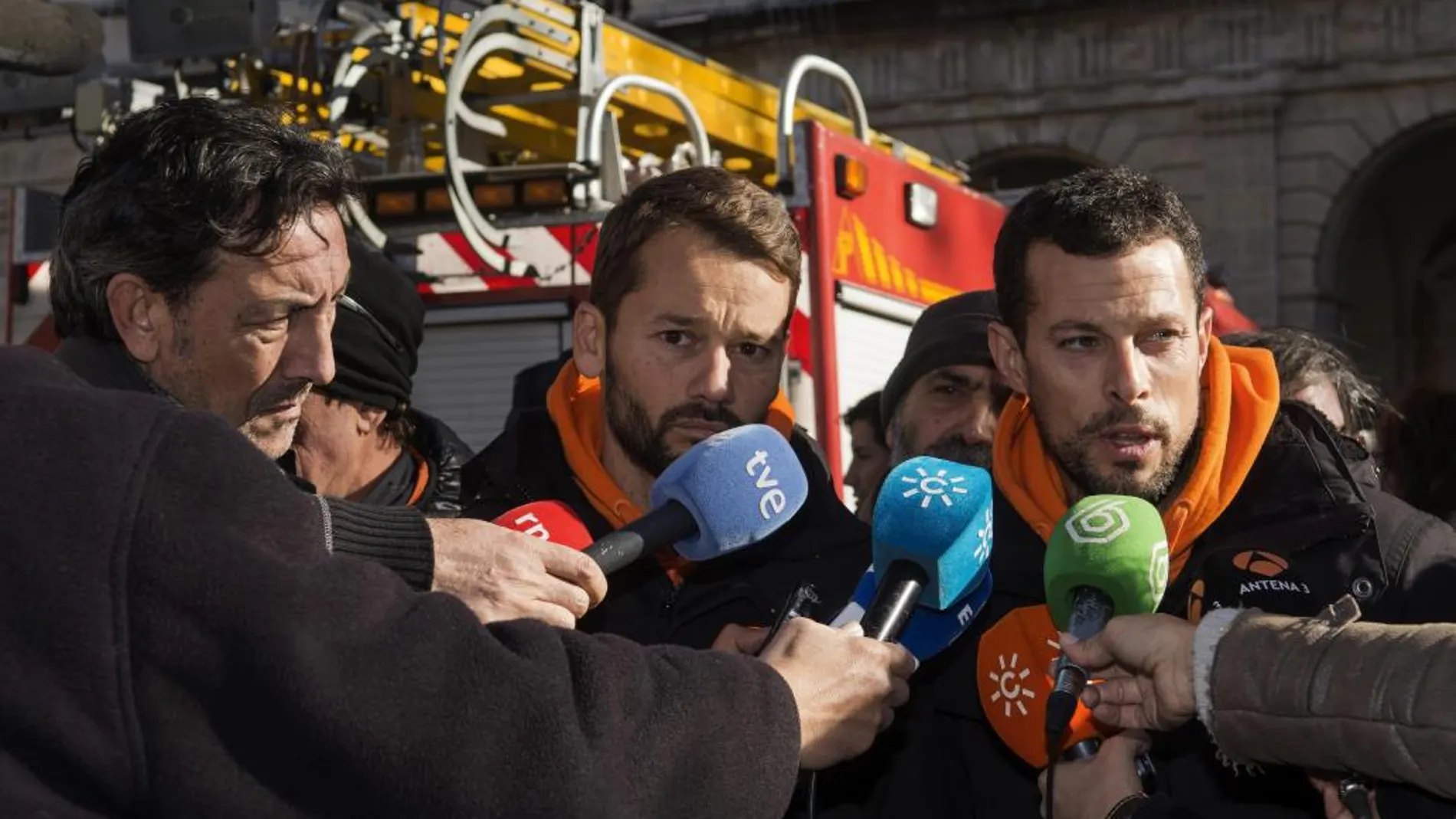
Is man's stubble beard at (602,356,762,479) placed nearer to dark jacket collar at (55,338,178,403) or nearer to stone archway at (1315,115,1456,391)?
dark jacket collar at (55,338,178,403)

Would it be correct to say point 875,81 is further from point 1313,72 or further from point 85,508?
point 85,508

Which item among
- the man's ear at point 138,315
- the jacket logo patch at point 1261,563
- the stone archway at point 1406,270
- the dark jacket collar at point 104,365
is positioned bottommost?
the stone archway at point 1406,270

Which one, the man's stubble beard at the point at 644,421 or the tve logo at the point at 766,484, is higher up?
the tve logo at the point at 766,484

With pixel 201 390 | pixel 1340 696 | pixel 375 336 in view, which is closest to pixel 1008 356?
pixel 1340 696

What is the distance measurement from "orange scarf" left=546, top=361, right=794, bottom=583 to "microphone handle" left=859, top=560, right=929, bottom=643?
70 centimetres

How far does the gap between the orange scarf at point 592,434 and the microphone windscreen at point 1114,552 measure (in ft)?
2.76

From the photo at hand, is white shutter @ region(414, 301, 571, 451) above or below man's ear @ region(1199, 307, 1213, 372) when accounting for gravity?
below

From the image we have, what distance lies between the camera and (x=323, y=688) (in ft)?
6.07

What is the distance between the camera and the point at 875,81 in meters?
21.7

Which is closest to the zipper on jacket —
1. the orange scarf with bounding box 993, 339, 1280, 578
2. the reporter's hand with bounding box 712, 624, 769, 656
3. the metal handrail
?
the reporter's hand with bounding box 712, 624, 769, 656

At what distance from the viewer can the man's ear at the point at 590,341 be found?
347 cm

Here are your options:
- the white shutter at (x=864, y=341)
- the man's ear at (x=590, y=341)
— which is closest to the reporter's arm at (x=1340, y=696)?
the man's ear at (x=590, y=341)

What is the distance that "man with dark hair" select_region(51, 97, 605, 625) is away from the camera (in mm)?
2555

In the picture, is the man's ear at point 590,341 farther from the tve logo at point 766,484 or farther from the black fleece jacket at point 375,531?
the black fleece jacket at point 375,531
